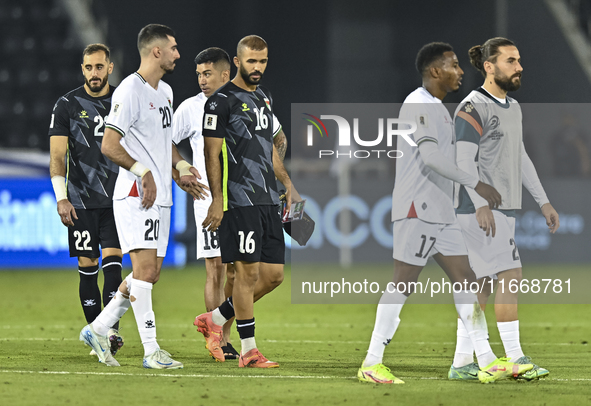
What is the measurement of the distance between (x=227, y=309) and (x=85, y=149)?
1639 millimetres

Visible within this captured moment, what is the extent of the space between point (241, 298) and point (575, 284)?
881 cm

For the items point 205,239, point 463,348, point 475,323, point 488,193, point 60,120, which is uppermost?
point 60,120

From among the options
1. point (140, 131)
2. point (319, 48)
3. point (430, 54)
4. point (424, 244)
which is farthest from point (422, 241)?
point (319, 48)

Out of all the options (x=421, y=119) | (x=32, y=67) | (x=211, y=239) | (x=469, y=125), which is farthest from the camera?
(x=32, y=67)

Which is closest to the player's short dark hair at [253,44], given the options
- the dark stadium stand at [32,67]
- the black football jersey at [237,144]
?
the black football jersey at [237,144]

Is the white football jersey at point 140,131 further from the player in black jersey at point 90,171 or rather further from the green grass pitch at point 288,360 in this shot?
the green grass pitch at point 288,360

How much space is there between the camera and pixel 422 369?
611 centimetres

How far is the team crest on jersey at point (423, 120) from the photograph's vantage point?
5254 millimetres

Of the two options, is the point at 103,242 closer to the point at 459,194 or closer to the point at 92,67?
the point at 92,67

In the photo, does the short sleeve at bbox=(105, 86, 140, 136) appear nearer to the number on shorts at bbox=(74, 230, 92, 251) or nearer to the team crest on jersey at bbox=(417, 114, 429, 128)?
the number on shorts at bbox=(74, 230, 92, 251)

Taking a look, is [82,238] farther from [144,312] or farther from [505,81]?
[505,81]

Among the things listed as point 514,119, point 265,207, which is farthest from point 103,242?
point 514,119

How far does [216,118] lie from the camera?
5.93m

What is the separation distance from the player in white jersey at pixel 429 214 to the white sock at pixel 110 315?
1781mm
